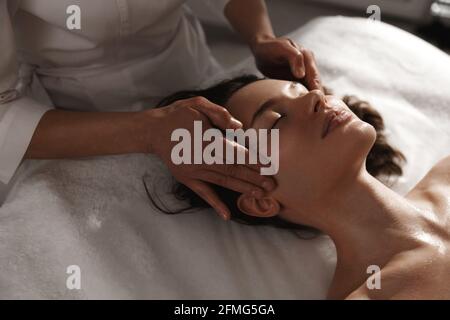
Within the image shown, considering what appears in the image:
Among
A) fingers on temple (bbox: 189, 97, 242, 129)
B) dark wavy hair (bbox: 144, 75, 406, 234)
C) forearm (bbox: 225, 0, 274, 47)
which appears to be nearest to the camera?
fingers on temple (bbox: 189, 97, 242, 129)

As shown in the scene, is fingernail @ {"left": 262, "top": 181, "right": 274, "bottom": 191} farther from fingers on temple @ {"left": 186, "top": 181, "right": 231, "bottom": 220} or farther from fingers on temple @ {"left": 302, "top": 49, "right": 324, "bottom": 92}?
fingers on temple @ {"left": 302, "top": 49, "right": 324, "bottom": 92}

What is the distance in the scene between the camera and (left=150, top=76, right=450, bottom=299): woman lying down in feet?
3.32

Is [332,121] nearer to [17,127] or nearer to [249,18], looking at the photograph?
[249,18]

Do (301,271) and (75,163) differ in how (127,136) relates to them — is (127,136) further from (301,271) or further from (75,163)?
(301,271)

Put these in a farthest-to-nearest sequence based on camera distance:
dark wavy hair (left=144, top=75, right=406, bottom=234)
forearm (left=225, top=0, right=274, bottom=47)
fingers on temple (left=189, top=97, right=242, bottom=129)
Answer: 1. forearm (left=225, top=0, right=274, bottom=47)
2. dark wavy hair (left=144, top=75, right=406, bottom=234)
3. fingers on temple (left=189, top=97, right=242, bottom=129)

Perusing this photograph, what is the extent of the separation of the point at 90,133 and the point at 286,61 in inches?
18.3

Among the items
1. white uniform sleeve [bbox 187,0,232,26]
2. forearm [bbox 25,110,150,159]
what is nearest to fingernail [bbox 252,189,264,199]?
forearm [bbox 25,110,150,159]

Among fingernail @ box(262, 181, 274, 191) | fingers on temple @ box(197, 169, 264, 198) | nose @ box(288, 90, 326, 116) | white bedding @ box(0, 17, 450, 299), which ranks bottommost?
white bedding @ box(0, 17, 450, 299)

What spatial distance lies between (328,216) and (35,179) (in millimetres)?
610

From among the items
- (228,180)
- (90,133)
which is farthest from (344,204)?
(90,133)

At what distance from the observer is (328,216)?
1098 mm

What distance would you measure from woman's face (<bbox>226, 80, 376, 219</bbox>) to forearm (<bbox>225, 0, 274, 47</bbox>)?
338mm

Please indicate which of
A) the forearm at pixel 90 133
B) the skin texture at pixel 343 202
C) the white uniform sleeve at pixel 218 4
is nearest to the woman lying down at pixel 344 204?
the skin texture at pixel 343 202

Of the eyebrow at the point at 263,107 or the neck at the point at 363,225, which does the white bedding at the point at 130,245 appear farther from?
the eyebrow at the point at 263,107
